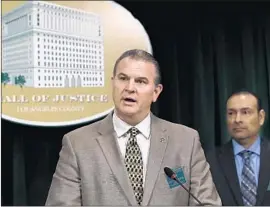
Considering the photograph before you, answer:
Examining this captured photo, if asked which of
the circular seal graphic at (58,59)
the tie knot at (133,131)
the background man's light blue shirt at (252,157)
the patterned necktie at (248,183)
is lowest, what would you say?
the patterned necktie at (248,183)

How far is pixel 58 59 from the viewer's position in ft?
8.23

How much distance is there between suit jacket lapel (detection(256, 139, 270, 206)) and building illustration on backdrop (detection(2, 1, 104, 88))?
1.00 m

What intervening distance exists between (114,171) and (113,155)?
74mm

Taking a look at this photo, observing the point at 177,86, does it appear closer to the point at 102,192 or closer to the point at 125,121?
the point at 125,121

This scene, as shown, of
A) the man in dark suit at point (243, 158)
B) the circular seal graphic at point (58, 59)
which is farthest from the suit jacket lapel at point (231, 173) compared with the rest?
the circular seal graphic at point (58, 59)

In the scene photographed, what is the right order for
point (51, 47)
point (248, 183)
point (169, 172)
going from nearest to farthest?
1. point (169, 172)
2. point (248, 183)
3. point (51, 47)

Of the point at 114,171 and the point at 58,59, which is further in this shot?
the point at 58,59

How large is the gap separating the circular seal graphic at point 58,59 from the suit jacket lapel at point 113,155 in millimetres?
656

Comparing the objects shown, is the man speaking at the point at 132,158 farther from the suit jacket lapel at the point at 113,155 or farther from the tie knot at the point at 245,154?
the tie knot at the point at 245,154

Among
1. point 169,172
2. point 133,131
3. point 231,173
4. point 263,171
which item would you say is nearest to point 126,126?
point 133,131

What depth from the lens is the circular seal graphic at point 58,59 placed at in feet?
8.16

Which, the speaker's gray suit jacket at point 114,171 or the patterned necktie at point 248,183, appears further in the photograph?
the patterned necktie at point 248,183

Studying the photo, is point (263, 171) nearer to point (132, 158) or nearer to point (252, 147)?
point (252, 147)

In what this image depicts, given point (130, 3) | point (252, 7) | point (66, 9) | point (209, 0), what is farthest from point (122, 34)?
point (252, 7)
